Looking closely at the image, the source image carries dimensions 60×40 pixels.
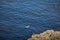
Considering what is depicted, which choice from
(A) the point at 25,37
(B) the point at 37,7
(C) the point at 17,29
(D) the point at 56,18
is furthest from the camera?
(B) the point at 37,7

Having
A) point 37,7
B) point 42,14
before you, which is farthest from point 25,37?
point 37,7

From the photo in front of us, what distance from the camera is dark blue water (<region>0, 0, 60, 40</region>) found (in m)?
2.68

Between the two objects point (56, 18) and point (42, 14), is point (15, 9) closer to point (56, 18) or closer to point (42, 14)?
point (42, 14)

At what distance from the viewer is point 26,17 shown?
3.16 m

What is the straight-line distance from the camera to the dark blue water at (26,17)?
8.81ft

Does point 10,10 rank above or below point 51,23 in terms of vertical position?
above

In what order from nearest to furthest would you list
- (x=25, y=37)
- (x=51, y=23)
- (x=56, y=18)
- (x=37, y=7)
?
(x=25, y=37) → (x=51, y=23) → (x=56, y=18) → (x=37, y=7)

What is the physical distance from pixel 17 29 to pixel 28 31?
0.77 feet

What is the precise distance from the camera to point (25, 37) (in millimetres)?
2570

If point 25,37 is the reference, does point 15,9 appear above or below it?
above

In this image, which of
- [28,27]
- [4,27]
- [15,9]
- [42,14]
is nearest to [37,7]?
[42,14]

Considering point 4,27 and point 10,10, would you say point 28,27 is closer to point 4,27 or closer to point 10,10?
point 4,27

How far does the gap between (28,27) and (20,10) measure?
74cm

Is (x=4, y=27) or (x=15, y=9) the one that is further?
(x=15, y=9)
